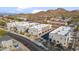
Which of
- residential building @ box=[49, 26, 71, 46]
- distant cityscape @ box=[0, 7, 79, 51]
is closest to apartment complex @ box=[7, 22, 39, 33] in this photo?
distant cityscape @ box=[0, 7, 79, 51]

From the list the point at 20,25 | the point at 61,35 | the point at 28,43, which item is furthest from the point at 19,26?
the point at 61,35

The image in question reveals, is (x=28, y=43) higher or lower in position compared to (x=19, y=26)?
lower

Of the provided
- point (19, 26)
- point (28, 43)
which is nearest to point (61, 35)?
point (28, 43)

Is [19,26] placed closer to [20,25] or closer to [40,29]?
[20,25]

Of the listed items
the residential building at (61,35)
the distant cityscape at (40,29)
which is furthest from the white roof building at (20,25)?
the residential building at (61,35)

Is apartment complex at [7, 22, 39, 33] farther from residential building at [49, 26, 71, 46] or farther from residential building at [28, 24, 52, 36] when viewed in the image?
residential building at [49, 26, 71, 46]

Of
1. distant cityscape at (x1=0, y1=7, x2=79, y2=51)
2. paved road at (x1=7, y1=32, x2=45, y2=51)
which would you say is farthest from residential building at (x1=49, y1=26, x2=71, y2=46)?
paved road at (x1=7, y1=32, x2=45, y2=51)

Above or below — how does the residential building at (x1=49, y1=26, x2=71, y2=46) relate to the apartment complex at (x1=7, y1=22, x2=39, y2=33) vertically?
below

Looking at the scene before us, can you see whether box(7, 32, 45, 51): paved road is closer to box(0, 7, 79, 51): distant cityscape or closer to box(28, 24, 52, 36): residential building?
box(0, 7, 79, 51): distant cityscape

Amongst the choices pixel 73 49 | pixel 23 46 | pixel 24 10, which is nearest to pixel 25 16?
pixel 24 10

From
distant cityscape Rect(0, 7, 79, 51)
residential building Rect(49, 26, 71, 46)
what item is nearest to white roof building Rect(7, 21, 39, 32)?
distant cityscape Rect(0, 7, 79, 51)
